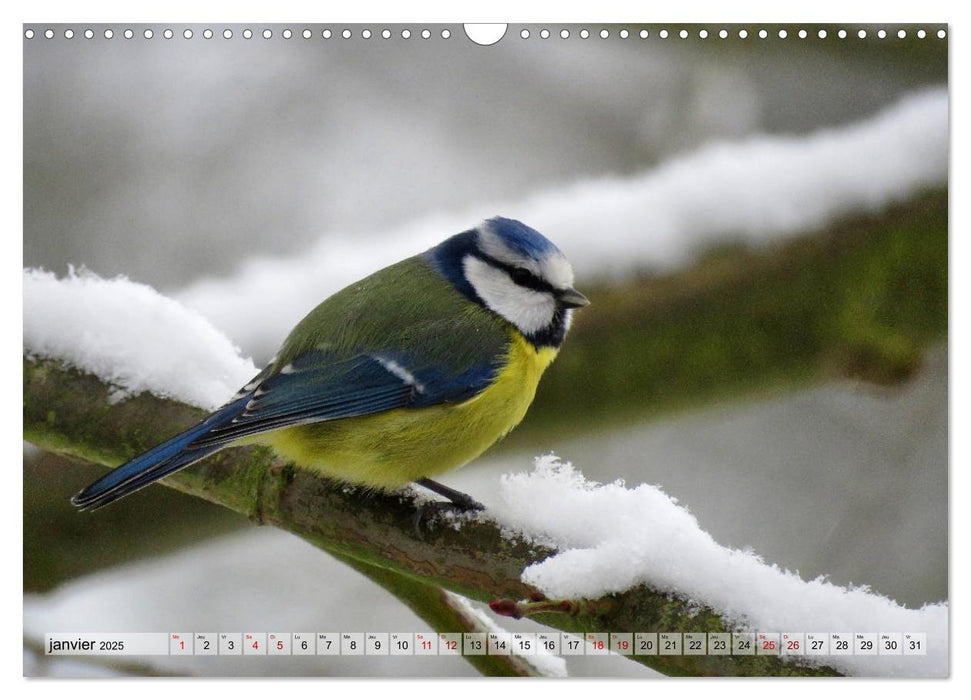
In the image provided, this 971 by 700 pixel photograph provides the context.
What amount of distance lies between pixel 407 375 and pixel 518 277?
0.71ft

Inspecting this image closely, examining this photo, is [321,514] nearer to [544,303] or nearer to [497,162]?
[544,303]

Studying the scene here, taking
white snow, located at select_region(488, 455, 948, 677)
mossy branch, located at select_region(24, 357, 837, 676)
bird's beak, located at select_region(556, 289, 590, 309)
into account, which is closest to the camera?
white snow, located at select_region(488, 455, 948, 677)

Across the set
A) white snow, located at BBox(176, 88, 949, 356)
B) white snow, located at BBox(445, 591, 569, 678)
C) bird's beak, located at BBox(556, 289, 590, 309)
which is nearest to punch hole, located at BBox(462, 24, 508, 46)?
white snow, located at BBox(176, 88, 949, 356)

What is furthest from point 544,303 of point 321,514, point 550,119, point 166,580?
point 166,580

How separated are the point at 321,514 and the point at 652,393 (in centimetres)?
48

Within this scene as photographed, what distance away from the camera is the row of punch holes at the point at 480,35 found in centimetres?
141

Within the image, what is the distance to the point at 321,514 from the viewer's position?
1.31 meters

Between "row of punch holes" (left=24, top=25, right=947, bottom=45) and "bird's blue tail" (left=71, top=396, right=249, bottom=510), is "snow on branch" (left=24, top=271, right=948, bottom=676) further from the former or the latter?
"row of punch holes" (left=24, top=25, right=947, bottom=45)

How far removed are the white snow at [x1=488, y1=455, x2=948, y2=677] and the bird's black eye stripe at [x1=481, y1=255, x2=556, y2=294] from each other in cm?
26

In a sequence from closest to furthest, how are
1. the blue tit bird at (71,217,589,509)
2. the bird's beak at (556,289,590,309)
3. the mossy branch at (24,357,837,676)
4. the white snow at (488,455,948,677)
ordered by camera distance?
1. the white snow at (488,455,948,677)
2. the mossy branch at (24,357,837,676)
3. the blue tit bird at (71,217,589,509)
4. the bird's beak at (556,289,590,309)

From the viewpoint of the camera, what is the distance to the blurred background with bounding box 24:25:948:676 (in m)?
1.39

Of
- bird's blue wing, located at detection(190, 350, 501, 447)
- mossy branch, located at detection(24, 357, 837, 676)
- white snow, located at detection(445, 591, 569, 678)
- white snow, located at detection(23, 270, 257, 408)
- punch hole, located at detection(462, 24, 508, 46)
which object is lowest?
white snow, located at detection(445, 591, 569, 678)

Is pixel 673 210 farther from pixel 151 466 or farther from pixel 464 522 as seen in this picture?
pixel 151 466

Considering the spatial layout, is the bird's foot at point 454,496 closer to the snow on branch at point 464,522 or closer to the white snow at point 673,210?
the snow on branch at point 464,522
